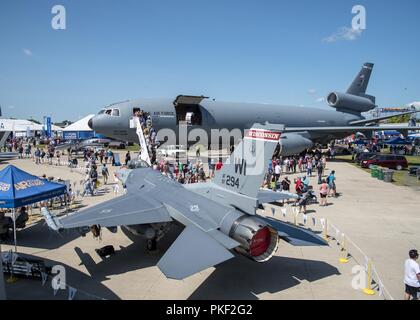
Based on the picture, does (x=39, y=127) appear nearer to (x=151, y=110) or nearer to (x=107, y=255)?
(x=151, y=110)

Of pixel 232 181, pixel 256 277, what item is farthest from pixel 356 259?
pixel 232 181

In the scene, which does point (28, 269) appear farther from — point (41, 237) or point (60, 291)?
point (41, 237)

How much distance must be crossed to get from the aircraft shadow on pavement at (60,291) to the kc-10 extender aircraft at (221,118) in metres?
18.9

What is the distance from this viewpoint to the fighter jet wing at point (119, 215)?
8398 mm

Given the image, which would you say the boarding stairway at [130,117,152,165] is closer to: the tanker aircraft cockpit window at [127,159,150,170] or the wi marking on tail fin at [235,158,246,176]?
the tanker aircraft cockpit window at [127,159,150,170]

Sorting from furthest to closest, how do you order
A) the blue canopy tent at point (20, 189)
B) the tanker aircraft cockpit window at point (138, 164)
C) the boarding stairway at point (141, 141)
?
the boarding stairway at point (141, 141) < the tanker aircraft cockpit window at point (138, 164) < the blue canopy tent at point (20, 189)

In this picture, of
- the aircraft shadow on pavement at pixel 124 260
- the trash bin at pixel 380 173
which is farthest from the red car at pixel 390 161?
the aircraft shadow on pavement at pixel 124 260

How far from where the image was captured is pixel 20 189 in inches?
416

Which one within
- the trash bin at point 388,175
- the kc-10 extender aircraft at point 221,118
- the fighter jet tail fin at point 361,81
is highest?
the fighter jet tail fin at point 361,81

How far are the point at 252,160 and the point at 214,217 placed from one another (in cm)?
192

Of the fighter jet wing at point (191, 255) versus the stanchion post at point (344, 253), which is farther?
the stanchion post at point (344, 253)

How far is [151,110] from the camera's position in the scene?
87.6 feet
